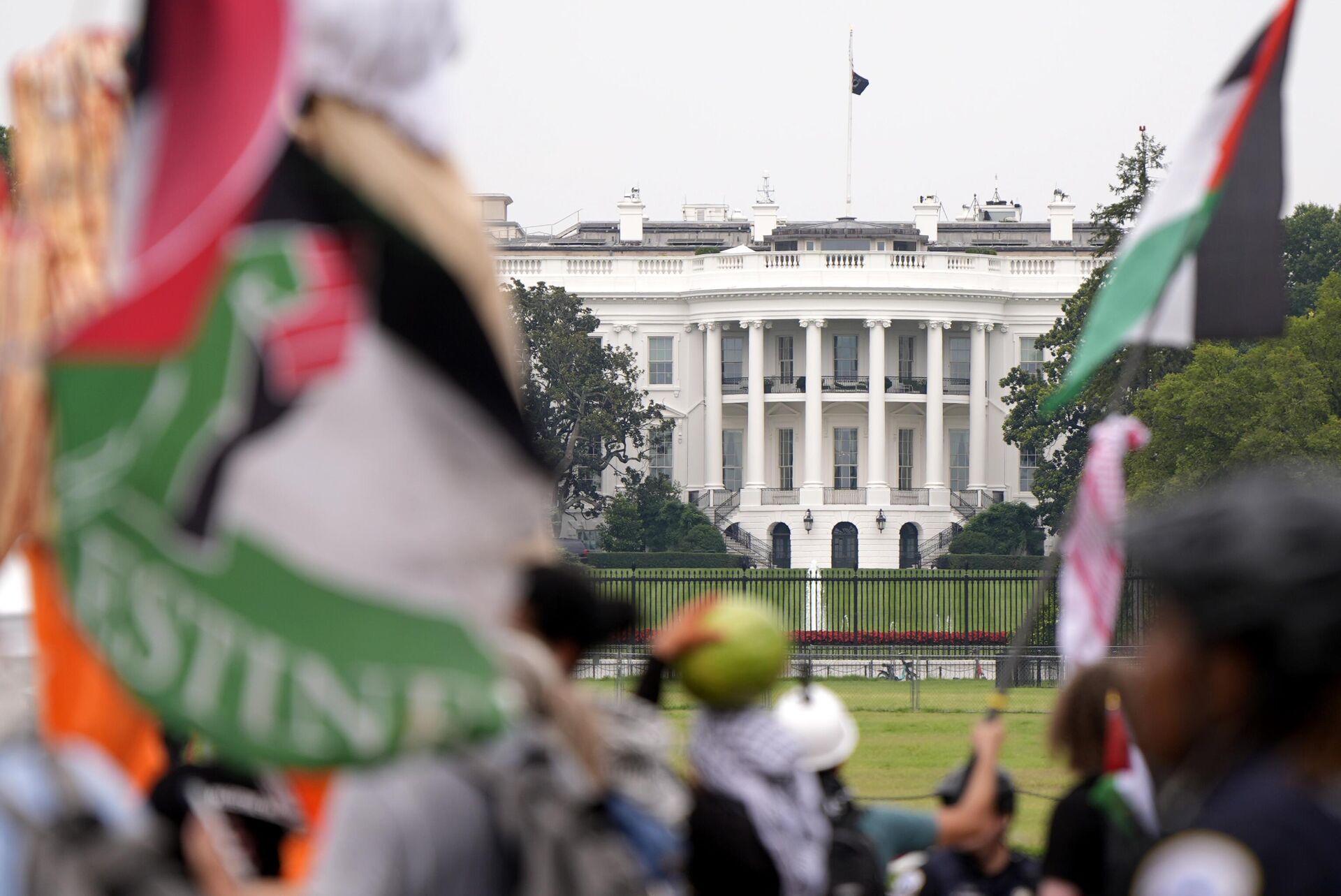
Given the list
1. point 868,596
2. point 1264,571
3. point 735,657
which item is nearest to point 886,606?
point 868,596

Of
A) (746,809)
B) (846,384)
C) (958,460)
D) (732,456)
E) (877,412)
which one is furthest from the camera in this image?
(958,460)

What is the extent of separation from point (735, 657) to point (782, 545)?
2612 inches

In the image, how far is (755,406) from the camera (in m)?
72.4

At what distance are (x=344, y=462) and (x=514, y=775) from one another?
529mm

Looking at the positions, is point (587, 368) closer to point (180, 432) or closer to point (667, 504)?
point (667, 504)

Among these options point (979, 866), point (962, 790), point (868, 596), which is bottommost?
point (868, 596)

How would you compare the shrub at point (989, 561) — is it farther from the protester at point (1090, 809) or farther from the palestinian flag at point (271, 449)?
the palestinian flag at point (271, 449)

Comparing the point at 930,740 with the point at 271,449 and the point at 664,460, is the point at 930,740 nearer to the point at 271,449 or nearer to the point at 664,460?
the point at 271,449

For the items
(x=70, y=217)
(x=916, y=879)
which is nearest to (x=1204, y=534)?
(x=70, y=217)

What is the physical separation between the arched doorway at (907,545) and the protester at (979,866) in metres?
64.9

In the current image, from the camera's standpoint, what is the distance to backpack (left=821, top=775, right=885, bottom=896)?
3678mm

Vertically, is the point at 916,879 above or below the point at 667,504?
above

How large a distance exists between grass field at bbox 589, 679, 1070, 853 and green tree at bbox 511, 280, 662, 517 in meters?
37.1

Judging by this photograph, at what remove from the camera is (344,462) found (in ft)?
5.82
